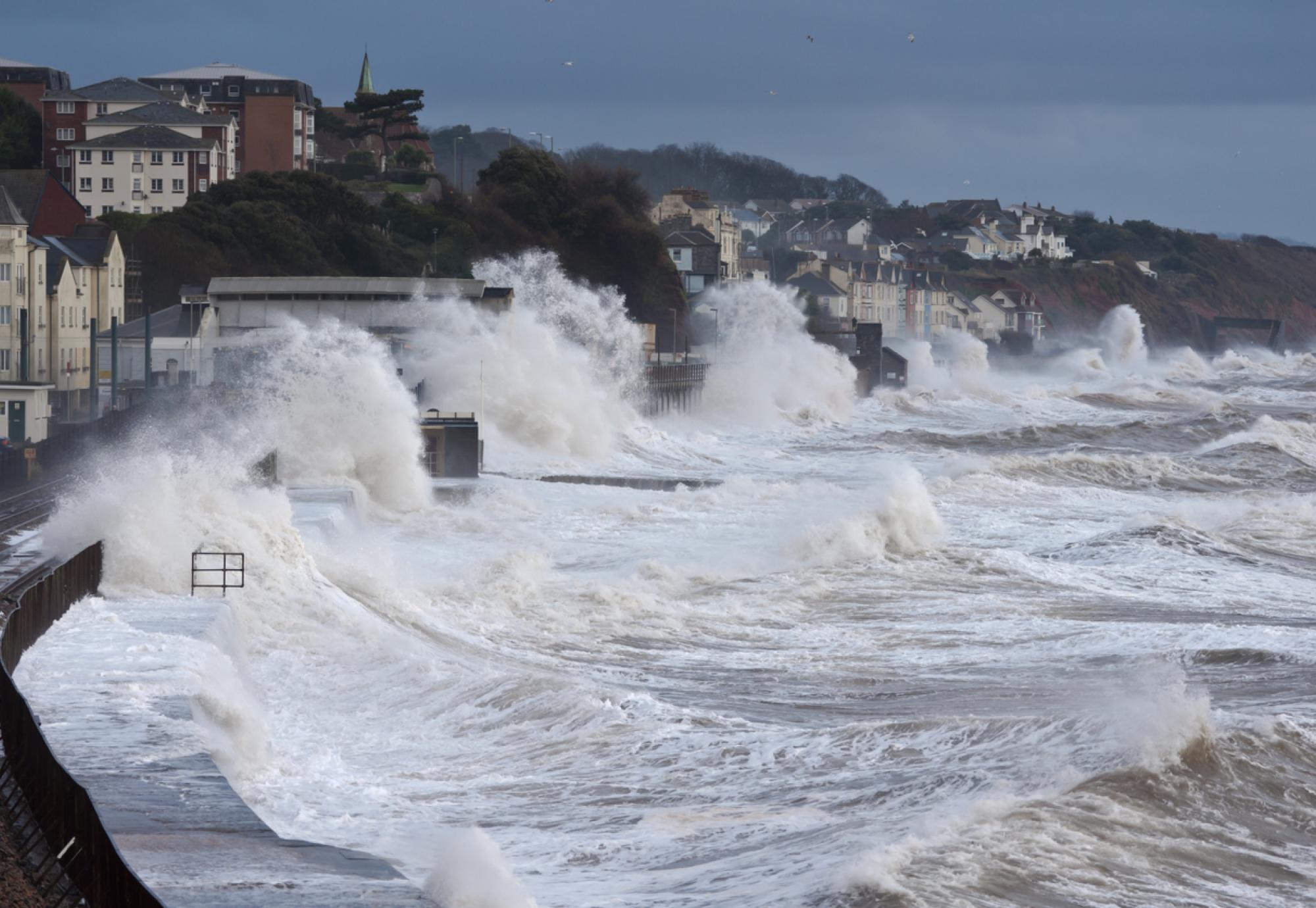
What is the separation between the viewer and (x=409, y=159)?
3553 inches

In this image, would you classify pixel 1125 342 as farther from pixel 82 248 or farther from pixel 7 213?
pixel 7 213

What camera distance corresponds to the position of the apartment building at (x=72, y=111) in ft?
239

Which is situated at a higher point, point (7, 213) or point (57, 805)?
point (7, 213)

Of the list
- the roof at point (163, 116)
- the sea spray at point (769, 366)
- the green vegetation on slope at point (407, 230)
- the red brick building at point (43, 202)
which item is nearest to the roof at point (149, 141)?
the roof at point (163, 116)

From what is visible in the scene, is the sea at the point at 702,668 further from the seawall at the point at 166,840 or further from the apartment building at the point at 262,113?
the apartment building at the point at 262,113

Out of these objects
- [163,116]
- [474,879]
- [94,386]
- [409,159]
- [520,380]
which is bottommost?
[474,879]

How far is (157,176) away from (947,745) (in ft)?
208

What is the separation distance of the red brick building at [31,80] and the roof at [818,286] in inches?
1768

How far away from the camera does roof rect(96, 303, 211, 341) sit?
4562 cm

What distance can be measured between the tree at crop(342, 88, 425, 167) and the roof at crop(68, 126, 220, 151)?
77.4 feet

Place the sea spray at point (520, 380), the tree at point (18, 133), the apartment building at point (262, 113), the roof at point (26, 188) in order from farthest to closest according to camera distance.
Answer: the apartment building at point (262, 113) < the tree at point (18, 133) < the roof at point (26, 188) < the sea spray at point (520, 380)

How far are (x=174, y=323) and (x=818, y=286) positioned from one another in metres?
63.5

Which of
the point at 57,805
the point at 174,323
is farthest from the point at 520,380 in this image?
the point at 57,805

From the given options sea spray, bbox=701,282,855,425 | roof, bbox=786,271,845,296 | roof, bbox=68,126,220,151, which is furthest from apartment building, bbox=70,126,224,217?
roof, bbox=786,271,845,296
